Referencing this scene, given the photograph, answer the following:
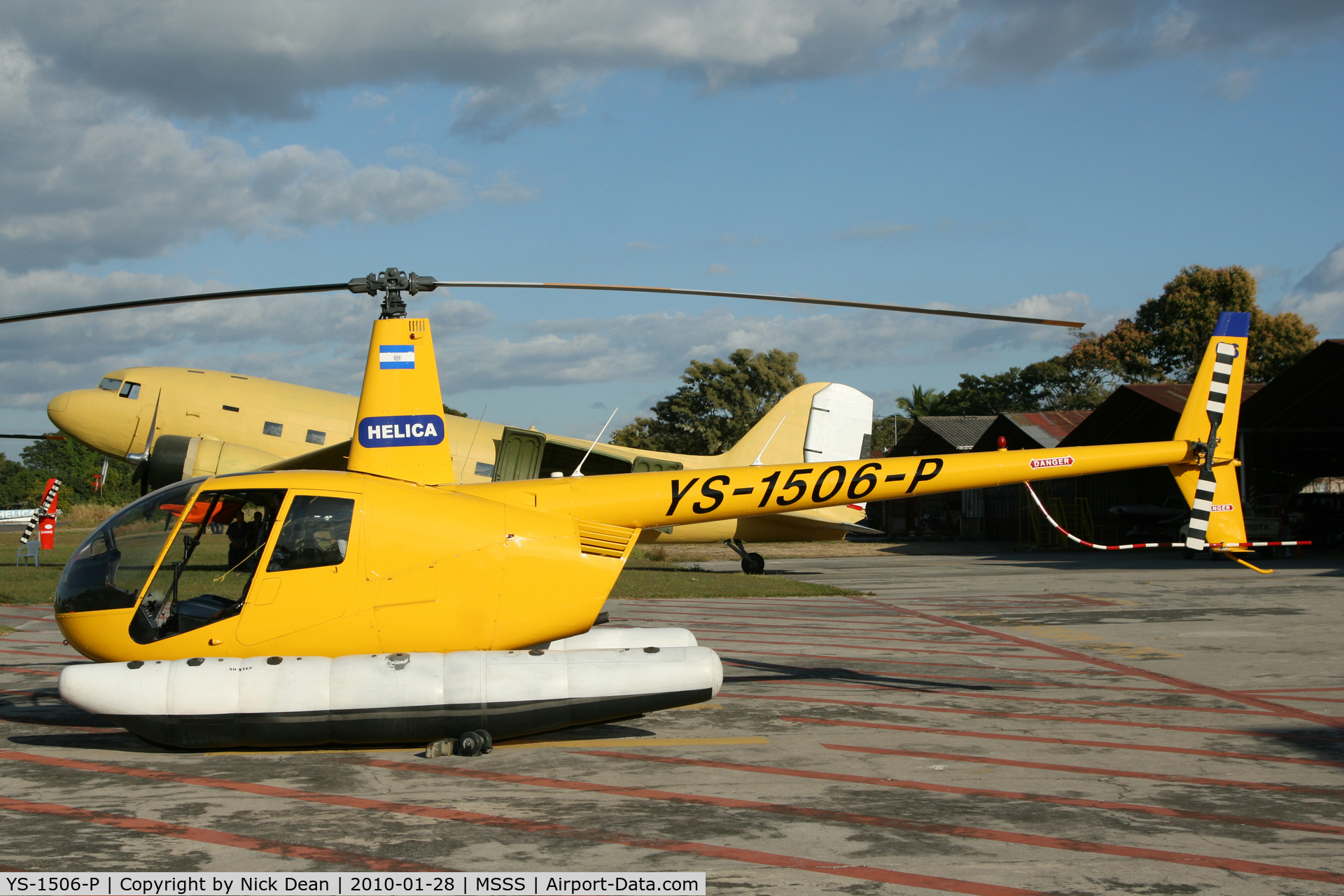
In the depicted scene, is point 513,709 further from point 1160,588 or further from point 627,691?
point 1160,588

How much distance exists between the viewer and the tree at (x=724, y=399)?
62.9 m

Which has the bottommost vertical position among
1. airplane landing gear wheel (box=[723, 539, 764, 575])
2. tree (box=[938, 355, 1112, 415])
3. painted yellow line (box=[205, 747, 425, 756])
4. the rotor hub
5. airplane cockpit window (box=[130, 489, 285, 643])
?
painted yellow line (box=[205, 747, 425, 756])

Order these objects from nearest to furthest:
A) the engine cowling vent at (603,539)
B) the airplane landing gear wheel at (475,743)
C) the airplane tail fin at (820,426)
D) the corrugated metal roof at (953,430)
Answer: the airplane landing gear wheel at (475,743), the engine cowling vent at (603,539), the airplane tail fin at (820,426), the corrugated metal roof at (953,430)

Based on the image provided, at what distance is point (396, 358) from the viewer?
917 centimetres

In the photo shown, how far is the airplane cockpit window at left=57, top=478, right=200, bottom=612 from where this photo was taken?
7.98m

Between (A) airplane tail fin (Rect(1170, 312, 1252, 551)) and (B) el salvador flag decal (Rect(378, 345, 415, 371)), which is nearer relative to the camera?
(B) el salvador flag decal (Rect(378, 345, 415, 371))

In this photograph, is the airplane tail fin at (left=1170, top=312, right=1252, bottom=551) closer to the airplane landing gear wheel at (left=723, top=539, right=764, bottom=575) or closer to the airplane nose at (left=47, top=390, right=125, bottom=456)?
the airplane landing gear wheel at (left=723, top=539, right=764, bottom=575)

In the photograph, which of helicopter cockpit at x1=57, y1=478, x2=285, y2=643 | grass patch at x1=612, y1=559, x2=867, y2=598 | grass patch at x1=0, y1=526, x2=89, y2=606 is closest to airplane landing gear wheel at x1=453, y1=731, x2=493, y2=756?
helicopter cockpit at x1=57, y1=478, x2=285, y2=643

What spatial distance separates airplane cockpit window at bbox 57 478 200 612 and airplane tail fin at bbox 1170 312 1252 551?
977 centimetres

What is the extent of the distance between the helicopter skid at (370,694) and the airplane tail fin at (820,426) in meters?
18.3

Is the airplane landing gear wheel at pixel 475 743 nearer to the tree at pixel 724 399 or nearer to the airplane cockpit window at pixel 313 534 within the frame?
the airplane cockpit window at pixel 313 534

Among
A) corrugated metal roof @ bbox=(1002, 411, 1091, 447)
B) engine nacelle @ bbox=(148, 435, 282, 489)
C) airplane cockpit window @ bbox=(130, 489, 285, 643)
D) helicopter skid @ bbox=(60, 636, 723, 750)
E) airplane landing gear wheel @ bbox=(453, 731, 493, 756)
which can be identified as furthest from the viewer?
corrugated metal roof @ bbox=(1002, 411, 1091, 447)

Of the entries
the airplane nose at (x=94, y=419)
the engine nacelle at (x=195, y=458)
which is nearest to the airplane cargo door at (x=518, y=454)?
the engine nacelle at (x=195, y=458)

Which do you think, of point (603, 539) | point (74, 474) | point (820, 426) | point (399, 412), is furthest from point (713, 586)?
point (74, 474)
